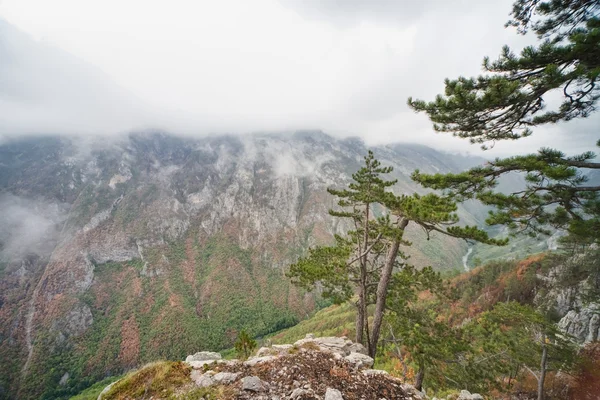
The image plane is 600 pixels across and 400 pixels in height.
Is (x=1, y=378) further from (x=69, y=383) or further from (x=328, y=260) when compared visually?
(x=328, y=260)

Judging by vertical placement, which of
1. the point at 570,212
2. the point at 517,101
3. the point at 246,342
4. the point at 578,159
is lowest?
the point at 246,342

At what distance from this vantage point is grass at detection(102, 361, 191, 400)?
575cm

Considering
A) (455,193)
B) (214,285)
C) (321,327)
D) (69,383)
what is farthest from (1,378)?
(455,193)

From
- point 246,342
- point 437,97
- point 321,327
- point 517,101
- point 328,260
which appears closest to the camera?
point 517,101

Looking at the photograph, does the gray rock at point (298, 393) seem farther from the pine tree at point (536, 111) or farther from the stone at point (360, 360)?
the pine tree at point (536, 111)

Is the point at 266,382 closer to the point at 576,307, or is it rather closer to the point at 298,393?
the point at 298,393

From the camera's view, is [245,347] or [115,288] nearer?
[245,347]

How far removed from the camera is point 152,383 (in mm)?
5949

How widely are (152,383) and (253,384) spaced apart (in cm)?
247

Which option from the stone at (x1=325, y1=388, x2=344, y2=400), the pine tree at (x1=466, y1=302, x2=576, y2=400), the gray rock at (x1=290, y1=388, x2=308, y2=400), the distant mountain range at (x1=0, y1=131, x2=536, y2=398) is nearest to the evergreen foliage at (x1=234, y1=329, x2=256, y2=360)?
the gray rock at (x1=290, y1=388, x2=308, y2=400)

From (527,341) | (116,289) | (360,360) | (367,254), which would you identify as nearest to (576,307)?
(527,341)

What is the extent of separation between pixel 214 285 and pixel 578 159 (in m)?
175

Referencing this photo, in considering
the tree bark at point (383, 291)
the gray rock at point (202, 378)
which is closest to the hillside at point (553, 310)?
the tree bark at point (383, 291)

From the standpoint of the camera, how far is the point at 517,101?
650 cm
